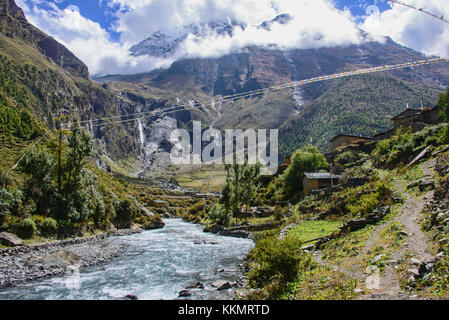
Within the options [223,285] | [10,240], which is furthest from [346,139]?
[10,240]

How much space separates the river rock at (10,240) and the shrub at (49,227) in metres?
4.61

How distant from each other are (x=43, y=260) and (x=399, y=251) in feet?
82.9

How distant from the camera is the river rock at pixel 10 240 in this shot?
2808 centimetres

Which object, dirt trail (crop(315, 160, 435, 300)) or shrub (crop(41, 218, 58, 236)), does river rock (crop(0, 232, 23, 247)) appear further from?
dirt trail (crop(315, 160, 435, 300))

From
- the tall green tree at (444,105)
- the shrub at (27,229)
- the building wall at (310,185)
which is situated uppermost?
the tall green tree at (444,105)

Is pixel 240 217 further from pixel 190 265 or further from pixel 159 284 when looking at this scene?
pixel 159 284

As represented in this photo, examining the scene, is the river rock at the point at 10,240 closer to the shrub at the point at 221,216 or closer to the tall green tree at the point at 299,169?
the shrub at the point at 221,216

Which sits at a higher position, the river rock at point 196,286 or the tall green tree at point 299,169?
the tall green tree at point 299,169

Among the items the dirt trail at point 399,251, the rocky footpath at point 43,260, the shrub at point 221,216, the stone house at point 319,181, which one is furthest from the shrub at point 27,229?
the stone house at point 319,181

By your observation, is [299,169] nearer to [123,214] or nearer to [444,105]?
[444,105]

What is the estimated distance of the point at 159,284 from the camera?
66.6ft

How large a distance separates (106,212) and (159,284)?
3592 cm

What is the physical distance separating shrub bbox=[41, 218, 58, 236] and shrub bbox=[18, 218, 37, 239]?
1.97 meters
